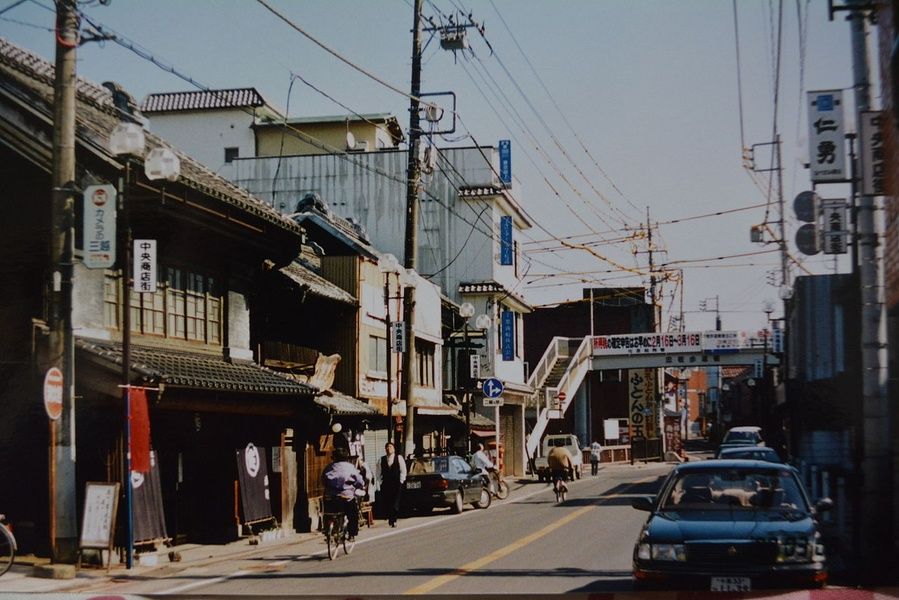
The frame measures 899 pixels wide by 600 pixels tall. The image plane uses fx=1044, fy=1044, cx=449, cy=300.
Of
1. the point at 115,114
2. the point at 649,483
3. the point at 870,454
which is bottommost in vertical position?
the point at 649,483

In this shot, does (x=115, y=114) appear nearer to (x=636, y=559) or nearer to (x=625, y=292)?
(x=625, y=292)

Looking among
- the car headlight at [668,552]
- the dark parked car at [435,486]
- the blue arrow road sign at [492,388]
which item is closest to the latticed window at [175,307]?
the dark parked car at [435,486]

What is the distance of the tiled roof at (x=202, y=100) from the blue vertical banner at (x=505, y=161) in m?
28.2

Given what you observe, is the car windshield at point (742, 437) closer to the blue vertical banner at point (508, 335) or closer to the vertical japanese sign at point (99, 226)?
the blue vertical banner at point (508, 335)

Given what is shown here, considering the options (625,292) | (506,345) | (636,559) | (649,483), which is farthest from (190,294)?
(506,345)

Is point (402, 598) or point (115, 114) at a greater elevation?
point (115, 114)

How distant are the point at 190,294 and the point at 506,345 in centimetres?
3289

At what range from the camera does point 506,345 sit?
53719 mm

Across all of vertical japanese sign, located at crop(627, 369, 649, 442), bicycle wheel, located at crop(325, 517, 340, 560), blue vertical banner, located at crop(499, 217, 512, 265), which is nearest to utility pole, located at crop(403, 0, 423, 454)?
bicycle wheel, located at crop(325, 517, 340, 560)

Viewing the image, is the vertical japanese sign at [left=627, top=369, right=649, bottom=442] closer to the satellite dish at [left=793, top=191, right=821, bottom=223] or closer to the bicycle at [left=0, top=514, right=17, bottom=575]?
the satellite dish at [left=793, top=191, right=821, bottom=223]

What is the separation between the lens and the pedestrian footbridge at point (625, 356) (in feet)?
181

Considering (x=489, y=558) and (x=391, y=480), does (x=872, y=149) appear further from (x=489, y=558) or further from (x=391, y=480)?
(x=391, y=480)

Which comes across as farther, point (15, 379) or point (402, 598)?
point (15, 379)

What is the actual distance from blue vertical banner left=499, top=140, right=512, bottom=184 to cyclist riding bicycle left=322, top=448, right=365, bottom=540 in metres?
32.4
